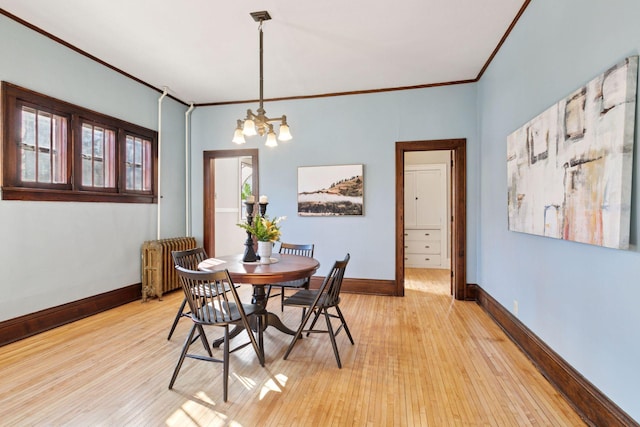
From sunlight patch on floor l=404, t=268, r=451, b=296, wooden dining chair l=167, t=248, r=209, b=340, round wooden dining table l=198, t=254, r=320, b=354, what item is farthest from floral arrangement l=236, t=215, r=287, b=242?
sunlight patch on floor l=404, t=268, r=451, b=296

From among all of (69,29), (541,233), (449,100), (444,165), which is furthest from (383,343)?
(444,165)

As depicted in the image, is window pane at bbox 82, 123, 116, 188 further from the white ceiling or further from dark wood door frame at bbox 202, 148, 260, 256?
dark wood door frame at bbox 202, 148, 260, 256

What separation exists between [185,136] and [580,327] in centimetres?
540

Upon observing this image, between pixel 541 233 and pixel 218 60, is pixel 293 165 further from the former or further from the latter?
pixel 541 233

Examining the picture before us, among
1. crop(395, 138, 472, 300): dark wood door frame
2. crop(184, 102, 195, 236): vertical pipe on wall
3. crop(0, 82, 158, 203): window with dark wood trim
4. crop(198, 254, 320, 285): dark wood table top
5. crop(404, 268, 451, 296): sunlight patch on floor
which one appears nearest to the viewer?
crop(198, 254, 320, 285): dark wood table top

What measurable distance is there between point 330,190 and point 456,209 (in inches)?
Answer: 70.3

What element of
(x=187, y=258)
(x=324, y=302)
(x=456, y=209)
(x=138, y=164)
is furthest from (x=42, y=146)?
(x=456, y=209)

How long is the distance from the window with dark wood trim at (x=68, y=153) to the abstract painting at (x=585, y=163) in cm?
444

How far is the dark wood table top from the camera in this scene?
2459 mm

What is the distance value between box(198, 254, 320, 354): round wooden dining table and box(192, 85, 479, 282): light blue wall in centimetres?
171

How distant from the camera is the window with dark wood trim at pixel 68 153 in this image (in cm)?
301

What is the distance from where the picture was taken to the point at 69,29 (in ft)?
10.3

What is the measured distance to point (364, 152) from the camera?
4.76 m

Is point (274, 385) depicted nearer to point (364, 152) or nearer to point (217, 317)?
point (217, 317)
